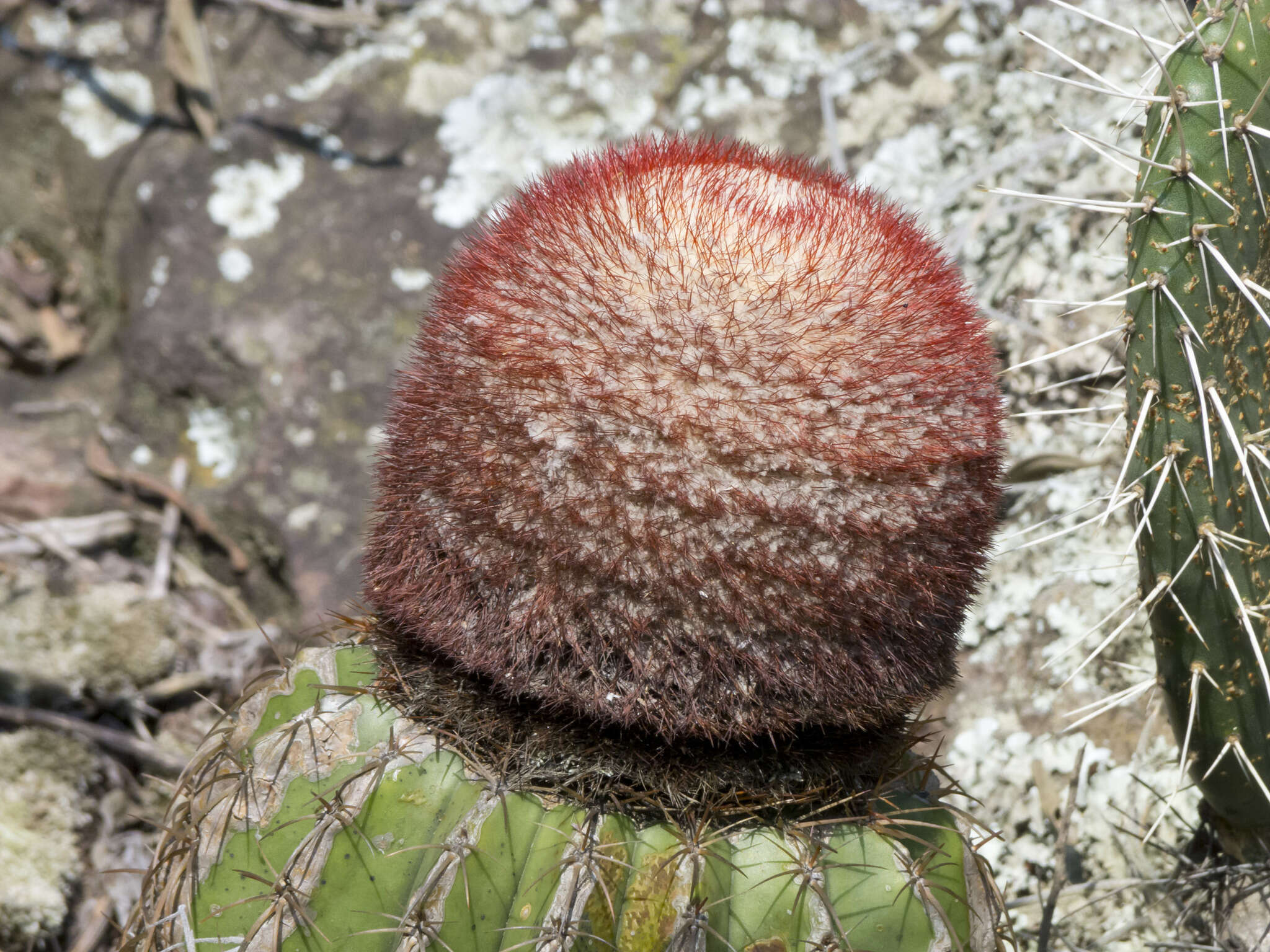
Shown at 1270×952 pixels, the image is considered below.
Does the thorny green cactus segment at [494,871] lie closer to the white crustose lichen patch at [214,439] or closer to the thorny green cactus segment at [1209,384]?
the thorny green cactus segment at [1209,384]

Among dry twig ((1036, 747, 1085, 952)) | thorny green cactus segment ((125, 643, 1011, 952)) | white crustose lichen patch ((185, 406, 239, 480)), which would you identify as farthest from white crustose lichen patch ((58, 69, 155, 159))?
dry twig ((1036, 747, 1085, 952))

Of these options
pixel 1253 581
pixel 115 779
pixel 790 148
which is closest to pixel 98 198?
pixel 115 779

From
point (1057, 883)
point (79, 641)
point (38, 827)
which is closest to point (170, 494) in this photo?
point (79, 641)

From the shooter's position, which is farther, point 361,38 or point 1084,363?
point 361,38

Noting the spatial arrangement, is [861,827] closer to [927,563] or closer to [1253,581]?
[927,563]

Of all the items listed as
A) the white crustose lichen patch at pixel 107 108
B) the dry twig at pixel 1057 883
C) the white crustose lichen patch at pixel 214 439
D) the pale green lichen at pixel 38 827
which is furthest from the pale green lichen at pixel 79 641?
the dry twig at pixel 1057 883

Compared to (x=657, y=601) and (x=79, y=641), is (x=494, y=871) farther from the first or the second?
(x=79, y=641)
